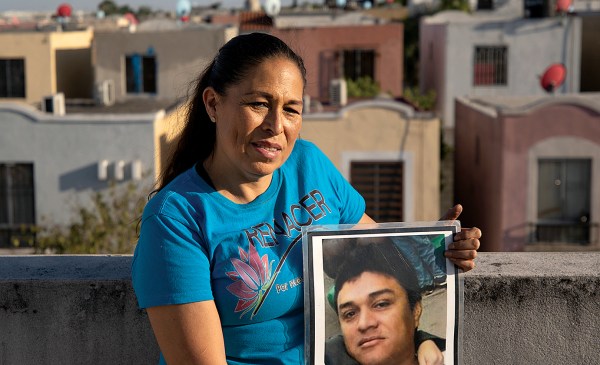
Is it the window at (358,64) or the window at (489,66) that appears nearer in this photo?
the window at (489,66)

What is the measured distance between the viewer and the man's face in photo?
2.65 meters

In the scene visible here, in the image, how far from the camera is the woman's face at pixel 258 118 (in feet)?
8.34

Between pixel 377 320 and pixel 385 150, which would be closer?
pixel 377 320

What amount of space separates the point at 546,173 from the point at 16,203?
9.94m

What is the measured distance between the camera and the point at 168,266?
2.41 metres

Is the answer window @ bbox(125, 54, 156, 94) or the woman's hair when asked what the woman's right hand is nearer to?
the woman's hair

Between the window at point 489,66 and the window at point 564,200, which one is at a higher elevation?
the window at point 489,66

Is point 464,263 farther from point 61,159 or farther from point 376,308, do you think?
point 61,159

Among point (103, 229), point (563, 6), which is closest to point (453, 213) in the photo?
point (103, 229)

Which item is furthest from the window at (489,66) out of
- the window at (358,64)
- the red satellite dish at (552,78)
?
the red satellite dish at (552,78)

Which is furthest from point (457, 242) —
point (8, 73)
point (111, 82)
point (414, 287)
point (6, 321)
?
point (8, 73)

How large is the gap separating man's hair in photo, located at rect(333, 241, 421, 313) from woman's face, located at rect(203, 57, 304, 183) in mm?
339

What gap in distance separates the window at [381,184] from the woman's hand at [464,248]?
15.5m

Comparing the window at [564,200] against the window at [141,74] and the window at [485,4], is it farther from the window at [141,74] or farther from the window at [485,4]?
the window at [485,4]
